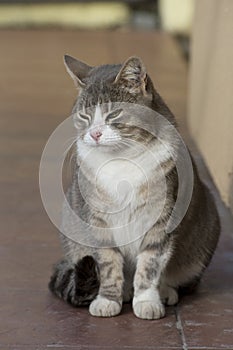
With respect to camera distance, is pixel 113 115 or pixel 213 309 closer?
pixel 113 115

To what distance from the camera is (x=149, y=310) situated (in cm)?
328

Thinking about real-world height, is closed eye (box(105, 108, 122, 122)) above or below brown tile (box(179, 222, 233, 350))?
above

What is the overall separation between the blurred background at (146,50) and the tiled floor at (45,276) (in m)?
0.06

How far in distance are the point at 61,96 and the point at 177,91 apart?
0.91 meters

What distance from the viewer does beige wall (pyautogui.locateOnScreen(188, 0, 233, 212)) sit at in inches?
173

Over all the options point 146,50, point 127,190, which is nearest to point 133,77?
point 127,190

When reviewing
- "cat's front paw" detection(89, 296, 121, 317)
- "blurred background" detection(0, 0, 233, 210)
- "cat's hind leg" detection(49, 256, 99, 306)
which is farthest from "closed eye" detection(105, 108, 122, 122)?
"blurred background" detection(0, 0, 233, 210)

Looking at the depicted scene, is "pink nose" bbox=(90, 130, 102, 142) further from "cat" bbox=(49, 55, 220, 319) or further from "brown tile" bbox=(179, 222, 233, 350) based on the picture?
"brown tile" bbox=(179, 222, 233, 350)

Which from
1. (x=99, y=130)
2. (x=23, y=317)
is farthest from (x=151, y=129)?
(x=23, y=317)

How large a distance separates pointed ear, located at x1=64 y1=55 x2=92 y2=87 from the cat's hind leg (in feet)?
2.09

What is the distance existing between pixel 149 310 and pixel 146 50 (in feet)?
20.6

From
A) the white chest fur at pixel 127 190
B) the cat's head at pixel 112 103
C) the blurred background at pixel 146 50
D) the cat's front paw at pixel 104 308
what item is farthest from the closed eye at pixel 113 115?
the blurred background at pixel 146 50

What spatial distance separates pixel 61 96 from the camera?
7387 millimetres

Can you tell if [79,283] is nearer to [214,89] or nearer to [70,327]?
[70,327]
